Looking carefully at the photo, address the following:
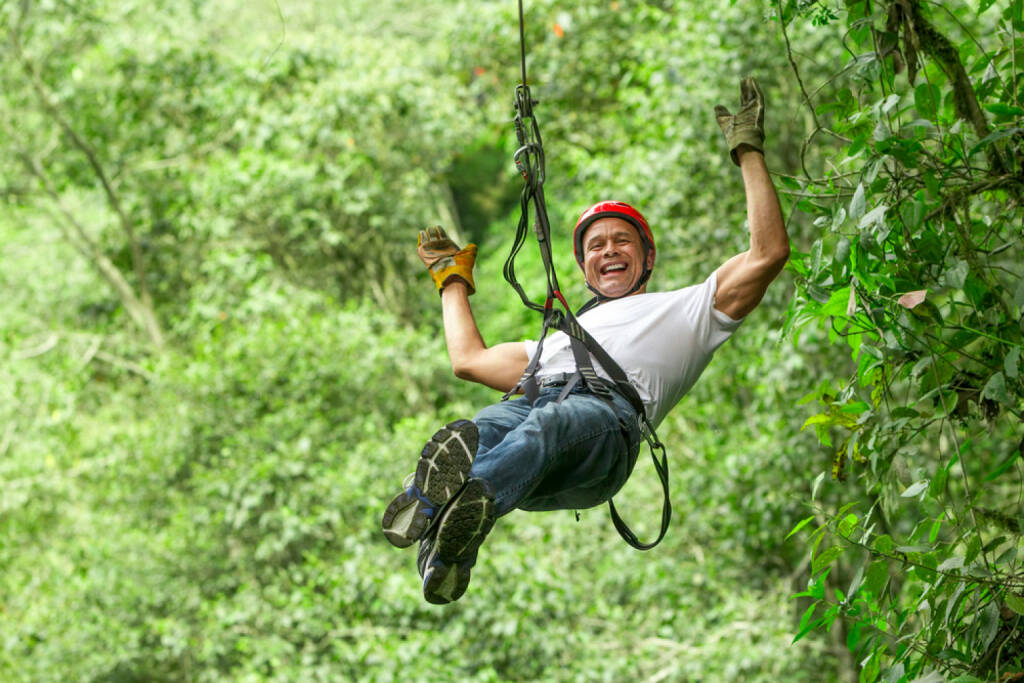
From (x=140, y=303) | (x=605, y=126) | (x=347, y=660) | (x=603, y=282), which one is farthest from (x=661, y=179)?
(x=140, y=303)

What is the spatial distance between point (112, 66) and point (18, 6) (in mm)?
1028

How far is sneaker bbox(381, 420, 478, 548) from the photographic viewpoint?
2334 millimetres

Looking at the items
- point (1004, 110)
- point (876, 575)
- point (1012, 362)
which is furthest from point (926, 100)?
point (876, 575)

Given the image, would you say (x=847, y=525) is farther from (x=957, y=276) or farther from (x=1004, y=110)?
(x=1004, y=110)

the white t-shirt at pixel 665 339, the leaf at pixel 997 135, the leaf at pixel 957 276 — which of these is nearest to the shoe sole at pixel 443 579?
the white t-shirt at pixel 665 339

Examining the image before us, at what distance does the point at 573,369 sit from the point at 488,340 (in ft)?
31.4

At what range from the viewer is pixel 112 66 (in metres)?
11.6

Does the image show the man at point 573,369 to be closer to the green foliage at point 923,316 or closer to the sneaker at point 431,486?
the sneaker at point 431,486

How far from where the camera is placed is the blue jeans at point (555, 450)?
96.3 inches

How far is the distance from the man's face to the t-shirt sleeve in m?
0.24

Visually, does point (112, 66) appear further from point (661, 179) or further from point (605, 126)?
point (661, 179)

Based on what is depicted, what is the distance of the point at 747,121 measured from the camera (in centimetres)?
266

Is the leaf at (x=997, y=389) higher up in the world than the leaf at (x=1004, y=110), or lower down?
lower down

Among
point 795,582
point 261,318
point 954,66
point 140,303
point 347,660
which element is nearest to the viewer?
point 954,66
